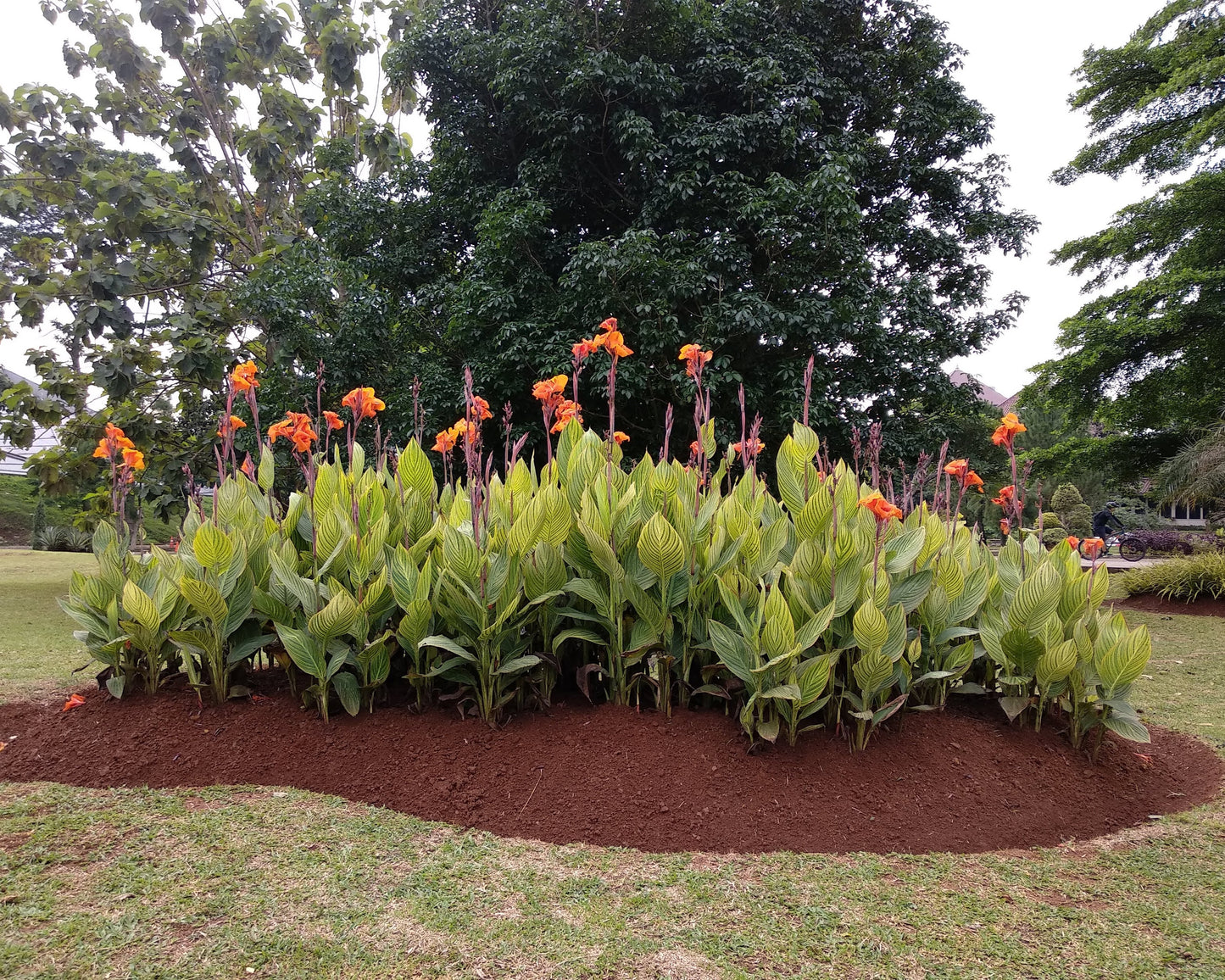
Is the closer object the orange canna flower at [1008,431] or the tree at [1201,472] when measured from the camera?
the orange canna flower at [1008,431]

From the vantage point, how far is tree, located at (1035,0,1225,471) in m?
13.7

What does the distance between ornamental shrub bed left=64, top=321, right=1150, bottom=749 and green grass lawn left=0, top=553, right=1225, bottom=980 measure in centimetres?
48

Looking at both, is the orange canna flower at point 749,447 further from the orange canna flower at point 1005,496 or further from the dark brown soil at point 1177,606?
the dark brown soil at point 1177,606

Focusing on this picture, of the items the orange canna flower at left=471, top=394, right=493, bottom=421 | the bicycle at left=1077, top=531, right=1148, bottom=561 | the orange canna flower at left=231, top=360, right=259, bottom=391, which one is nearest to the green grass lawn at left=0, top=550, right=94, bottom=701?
the orange canna flower at left=231, top=360, right=259, bottom=391

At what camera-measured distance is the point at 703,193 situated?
326 inches

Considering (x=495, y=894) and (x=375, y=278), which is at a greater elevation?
(x=375, y=278)

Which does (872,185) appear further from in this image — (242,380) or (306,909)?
(306,909)

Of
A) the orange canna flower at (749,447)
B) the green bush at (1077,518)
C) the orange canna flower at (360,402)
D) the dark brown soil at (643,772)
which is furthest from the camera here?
the green bush at (1077,518)

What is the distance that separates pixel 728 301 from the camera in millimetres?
7754

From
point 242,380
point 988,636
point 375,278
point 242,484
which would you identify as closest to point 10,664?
point 242,484

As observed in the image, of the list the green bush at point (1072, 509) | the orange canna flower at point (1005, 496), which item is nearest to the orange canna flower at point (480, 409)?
the orange canna flower at point (1005, 496)

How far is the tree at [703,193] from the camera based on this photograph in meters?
7.68

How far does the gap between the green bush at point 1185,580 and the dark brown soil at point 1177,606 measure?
0.20ft

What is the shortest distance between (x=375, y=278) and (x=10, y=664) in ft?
21.2
